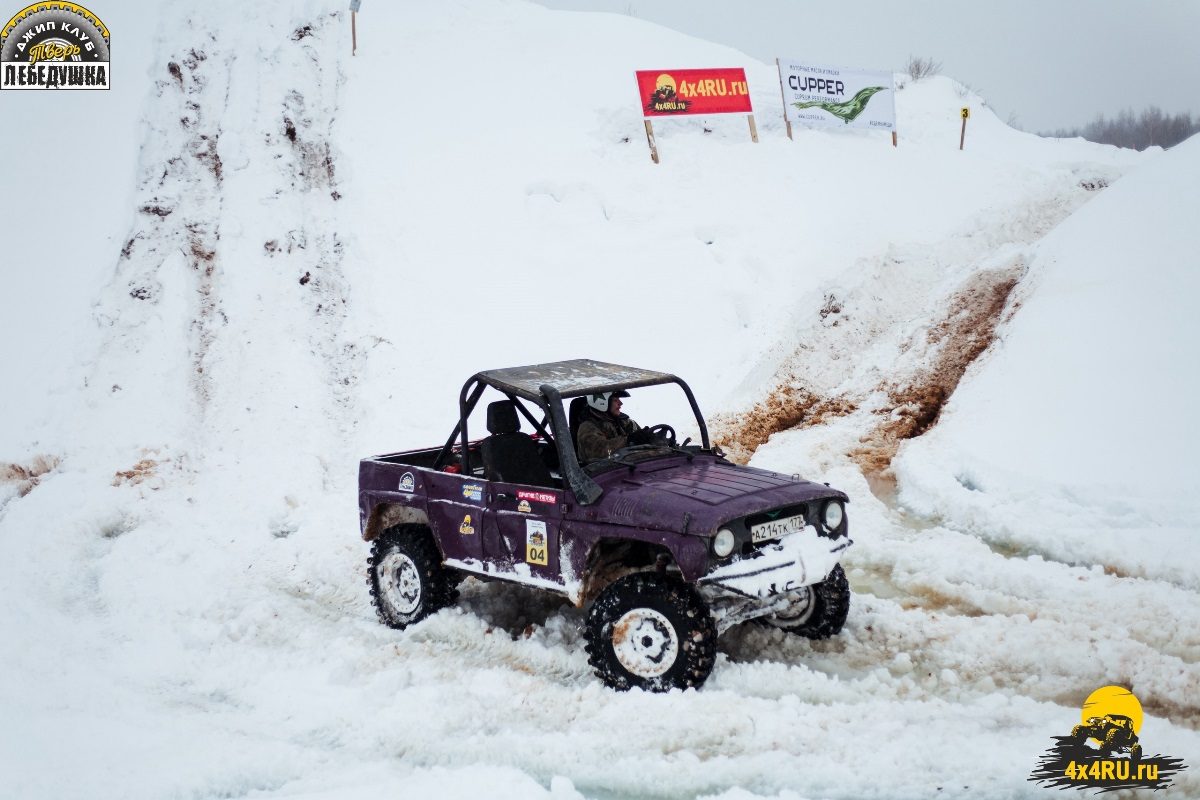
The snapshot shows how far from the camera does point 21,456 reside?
10781mm

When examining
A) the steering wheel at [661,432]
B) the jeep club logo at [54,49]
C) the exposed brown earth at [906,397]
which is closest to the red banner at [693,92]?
the exposed brown earth at [906,397]

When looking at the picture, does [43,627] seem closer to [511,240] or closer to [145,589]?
[145,589]

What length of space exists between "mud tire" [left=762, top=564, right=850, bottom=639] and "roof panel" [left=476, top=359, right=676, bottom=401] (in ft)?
5.94

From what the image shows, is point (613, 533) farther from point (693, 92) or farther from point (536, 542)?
point (693, 92)

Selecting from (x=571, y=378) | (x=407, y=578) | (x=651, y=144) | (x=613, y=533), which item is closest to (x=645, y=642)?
(x=613, y=533)

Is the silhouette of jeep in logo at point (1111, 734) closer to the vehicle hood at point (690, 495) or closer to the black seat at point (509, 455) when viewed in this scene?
the vehicle hood at point (690, 495)

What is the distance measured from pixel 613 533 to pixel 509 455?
45.6 inches

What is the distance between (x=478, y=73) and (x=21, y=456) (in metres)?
12.5

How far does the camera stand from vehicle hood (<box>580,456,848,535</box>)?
4930mm

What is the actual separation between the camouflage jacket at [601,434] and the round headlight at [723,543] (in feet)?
4.25

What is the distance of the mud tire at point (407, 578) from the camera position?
645 centimetres

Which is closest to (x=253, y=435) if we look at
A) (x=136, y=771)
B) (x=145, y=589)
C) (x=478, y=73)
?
(x=145, y=589)

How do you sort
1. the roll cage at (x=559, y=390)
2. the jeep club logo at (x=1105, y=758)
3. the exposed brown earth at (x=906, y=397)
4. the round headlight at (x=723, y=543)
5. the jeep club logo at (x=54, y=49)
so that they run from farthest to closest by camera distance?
the jeep club logo at (x=54, y=49)
the exposed brown earth at (x=906, y=397)
the roll cage at (x=559, y=390)
the round headlight at (x=723, y=543)
the jeep club logo at (x=1105, y=758)

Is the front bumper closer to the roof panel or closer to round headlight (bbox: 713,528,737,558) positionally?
round headlight (bbox: 713,528,737,558)
